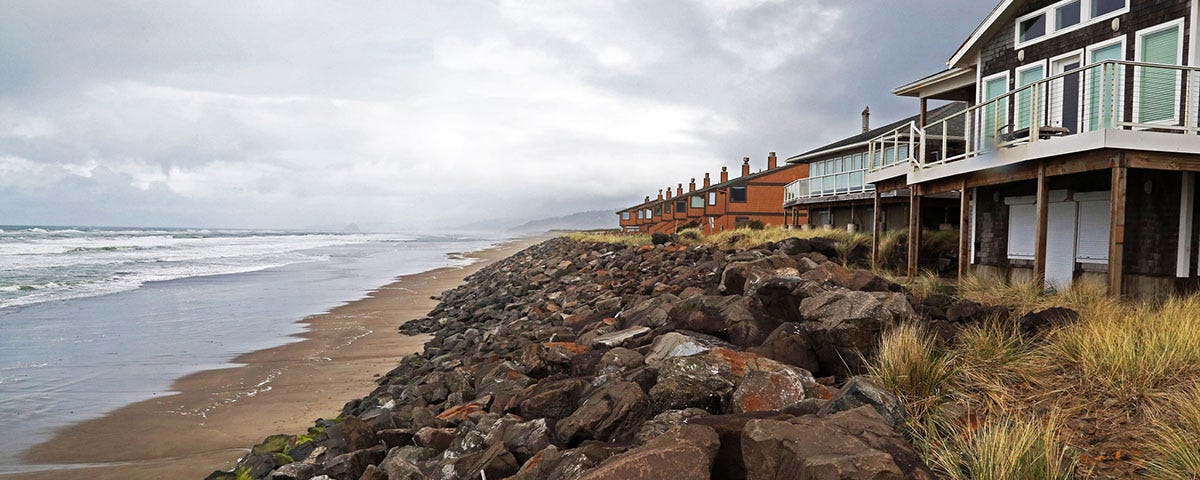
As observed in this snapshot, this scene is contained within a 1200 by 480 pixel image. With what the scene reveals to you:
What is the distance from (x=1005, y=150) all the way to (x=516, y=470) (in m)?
10.6

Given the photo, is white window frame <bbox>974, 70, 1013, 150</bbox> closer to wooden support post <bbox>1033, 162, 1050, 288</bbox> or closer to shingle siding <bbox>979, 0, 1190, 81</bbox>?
shingle siding <bbox>979, 0, 1190, 81</bbox>

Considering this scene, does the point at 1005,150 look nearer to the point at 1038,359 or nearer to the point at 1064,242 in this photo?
the point at 1064,242

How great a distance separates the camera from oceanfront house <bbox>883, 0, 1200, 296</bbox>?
30.8 ft

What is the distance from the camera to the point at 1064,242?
12.3 m

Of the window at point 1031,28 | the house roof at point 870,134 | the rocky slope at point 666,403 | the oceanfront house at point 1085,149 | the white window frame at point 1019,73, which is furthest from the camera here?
the house roof at point 870,134

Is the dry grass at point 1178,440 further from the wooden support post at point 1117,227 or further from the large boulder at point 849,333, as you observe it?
the wooden support post at point 1117,227

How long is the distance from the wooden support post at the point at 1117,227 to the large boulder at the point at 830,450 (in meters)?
7.75

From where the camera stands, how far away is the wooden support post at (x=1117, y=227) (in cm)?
891

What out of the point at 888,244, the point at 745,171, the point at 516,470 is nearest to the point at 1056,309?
the point at 516,470

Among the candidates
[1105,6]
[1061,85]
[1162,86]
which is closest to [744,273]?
[1162,86]

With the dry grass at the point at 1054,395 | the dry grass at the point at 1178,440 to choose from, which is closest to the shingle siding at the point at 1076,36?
the dry grass at the point at 1054,395

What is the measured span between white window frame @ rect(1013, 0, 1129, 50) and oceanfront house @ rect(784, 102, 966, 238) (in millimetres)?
A: 4359

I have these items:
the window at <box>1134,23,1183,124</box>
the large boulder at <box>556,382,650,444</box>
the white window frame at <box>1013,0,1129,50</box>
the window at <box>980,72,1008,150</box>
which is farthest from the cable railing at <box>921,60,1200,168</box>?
the large boulder at <box>556,382,650,444</box>

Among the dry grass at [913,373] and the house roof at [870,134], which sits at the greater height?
the house roof at [870,134]
